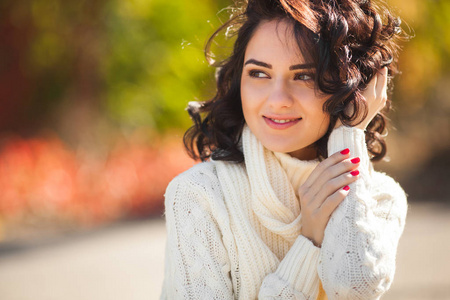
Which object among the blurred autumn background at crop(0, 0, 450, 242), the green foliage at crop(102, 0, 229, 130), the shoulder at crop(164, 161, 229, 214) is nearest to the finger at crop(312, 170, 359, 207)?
the shoulder at crop(164, 161, 229, 214)

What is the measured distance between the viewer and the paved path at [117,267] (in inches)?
170

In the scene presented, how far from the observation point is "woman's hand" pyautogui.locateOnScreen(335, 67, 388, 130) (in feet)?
7.02

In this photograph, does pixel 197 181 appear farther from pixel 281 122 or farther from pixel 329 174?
pixel 329 174

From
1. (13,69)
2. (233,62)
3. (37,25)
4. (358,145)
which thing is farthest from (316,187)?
(13,69)

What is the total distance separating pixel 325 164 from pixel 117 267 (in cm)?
326

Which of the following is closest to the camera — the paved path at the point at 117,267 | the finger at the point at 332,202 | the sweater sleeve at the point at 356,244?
the sweater sleeve at the point at 356,244

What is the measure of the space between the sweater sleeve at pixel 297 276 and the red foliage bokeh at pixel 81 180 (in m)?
4.23

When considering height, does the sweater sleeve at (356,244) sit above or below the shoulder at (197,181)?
below

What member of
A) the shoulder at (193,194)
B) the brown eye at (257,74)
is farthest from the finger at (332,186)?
the brown eye at (257,74)

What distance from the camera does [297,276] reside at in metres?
1.91

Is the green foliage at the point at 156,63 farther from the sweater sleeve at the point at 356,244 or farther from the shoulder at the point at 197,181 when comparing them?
the sweater sleeve at the point at 356,244

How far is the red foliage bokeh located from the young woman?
13.0ft

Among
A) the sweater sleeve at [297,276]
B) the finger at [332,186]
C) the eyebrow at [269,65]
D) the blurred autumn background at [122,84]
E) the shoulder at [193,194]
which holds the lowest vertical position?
the sweater sleeve at [297,276]

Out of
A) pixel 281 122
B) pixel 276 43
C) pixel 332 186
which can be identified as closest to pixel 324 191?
pixel 332 186
